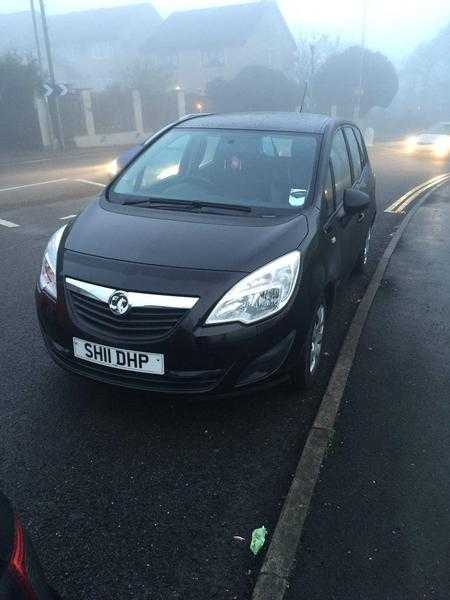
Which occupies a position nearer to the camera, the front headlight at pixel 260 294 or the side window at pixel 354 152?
the front headlight at pixel 260 294

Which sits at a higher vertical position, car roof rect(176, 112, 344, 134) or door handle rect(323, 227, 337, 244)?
car roof rect(176, 112, 344, 134)

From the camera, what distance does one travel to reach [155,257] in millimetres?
3137

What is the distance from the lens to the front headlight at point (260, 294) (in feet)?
9.70

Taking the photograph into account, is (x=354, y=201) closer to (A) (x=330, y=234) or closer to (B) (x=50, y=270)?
(A) (x=330, y=234)

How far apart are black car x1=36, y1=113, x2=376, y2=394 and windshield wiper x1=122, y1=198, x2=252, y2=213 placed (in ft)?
0.05

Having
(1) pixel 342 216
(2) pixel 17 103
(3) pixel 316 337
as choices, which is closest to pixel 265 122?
(1) pixel 342 216

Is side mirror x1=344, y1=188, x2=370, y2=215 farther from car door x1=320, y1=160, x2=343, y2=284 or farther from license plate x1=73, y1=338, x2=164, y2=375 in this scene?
license plate x1=73, y1=338, x2=164, y2=375

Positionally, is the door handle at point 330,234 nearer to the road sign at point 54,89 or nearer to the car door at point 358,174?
the car door at point 358,174

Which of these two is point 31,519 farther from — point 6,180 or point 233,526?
point 6,180

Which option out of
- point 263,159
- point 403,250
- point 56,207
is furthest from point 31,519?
point 56,207

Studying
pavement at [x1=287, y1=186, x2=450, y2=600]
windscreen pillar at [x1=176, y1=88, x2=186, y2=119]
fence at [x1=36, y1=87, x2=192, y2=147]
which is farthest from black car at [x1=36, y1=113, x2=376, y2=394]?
windscreen pillar at [x1=176, y1=88, x2=186, y2=119]

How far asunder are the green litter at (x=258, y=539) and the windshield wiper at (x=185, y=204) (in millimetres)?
2099

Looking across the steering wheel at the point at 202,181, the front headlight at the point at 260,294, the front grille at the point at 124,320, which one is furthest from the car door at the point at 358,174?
the front grille at the point at 124,320

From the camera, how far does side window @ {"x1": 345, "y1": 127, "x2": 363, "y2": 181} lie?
5.27m
